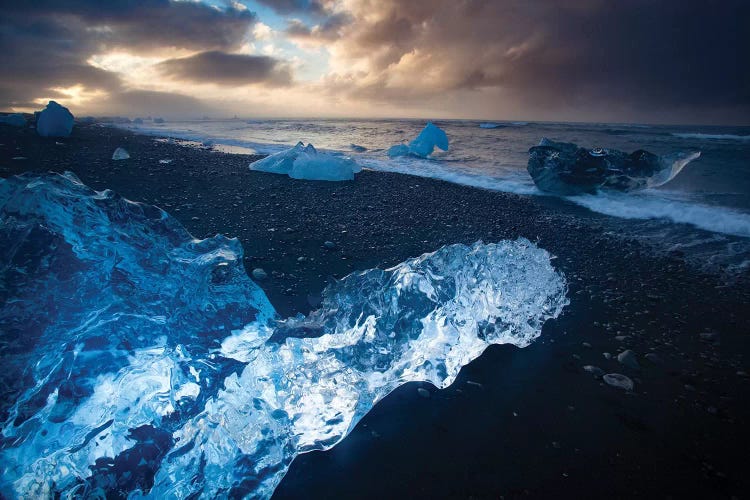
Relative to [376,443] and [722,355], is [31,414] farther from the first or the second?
[722,355]

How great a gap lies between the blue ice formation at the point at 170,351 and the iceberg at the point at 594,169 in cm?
647

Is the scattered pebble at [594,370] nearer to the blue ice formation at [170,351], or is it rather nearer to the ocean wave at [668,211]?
the blue ice formation at [170,351]

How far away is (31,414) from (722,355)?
4.38m

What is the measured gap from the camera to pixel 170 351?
1673 mm

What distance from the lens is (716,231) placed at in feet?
17.0

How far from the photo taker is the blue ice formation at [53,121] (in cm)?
1024

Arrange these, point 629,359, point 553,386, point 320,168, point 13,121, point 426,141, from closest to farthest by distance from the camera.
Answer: point 553,386
point 629,359
point 320,168
point 426,141
point 13,121

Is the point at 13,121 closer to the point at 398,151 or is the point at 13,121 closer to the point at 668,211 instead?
the point at 398,151

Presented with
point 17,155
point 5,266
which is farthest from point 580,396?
point 17,155

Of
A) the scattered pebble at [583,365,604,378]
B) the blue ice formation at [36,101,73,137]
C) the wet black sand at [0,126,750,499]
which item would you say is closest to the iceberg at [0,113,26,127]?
the blue ice formation at [36,101,73,137]

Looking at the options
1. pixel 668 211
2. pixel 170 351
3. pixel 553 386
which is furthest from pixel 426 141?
pixel 170 351

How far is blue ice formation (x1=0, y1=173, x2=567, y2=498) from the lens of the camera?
1.33m

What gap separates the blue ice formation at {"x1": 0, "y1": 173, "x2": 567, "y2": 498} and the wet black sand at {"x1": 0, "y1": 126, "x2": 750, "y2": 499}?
216 millimetres

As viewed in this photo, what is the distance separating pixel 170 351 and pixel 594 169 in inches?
354
